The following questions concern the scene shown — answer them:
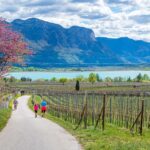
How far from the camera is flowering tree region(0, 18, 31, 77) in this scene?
3117cm

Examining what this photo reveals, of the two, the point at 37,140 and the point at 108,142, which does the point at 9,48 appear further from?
the point at 108,142

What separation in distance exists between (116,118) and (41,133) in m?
18.5

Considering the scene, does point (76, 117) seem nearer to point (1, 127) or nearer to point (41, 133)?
point (1, 127)

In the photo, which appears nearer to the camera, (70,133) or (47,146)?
(47,146)

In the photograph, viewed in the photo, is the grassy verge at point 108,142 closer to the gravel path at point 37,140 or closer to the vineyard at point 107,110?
the gravel path at point 37,140

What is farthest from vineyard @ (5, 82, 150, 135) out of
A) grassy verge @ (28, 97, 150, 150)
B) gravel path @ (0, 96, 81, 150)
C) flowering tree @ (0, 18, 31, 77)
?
flowering tree @ (0, 18, 31, 77)

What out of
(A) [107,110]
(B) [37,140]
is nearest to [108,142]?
(B) [37,140]

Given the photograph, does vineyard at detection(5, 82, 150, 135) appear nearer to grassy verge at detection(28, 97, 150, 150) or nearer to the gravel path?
grassy verge at detection(28, 97, 150, 150)

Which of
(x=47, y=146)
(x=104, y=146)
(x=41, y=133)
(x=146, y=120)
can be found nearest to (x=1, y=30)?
(x=41, y=133)

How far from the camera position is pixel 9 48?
31531 millimetres

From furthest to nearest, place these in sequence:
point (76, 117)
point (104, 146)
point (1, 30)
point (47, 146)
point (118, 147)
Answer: point (76, 117) < point (1, 30) < point (47, 146) < point (104, 146) < point (118, 147)

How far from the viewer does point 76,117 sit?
46.2 metres

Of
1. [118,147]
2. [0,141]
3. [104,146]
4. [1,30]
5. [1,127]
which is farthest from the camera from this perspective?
[1,127]

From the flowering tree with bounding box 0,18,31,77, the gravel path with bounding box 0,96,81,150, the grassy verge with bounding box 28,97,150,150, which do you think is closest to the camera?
the grassy verge with bounding box 28,97,150,150
